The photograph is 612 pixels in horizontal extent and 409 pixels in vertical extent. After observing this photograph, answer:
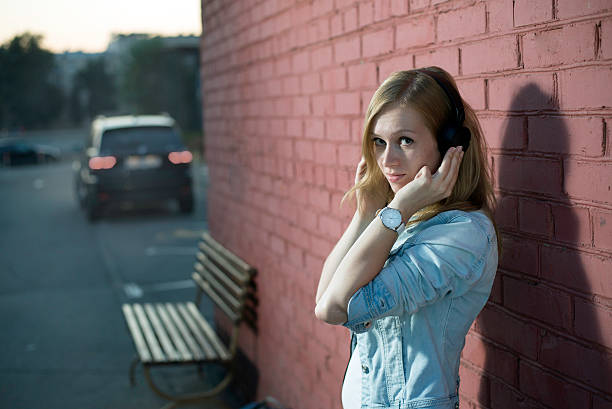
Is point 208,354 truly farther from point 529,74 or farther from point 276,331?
point 529,74

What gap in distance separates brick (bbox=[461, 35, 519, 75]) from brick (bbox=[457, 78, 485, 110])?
3 cm

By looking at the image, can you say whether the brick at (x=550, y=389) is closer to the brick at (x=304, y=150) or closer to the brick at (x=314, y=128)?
the brick at (x=314, y=128)

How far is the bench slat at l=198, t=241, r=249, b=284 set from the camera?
16.0ft

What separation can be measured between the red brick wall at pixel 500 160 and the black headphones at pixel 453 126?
0.23 metres

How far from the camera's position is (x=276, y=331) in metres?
4.44

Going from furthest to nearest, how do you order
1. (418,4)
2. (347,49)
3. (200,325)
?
1. (200,325)
2. (347,49)
3. (418,4)

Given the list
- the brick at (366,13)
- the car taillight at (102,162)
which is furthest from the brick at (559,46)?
the car taillight at (102,162)

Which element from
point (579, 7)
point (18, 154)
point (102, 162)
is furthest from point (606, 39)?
point (18, 154)

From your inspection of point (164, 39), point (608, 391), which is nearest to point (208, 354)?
point (608, 391)

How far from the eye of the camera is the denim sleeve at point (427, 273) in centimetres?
174

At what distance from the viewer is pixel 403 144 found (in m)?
1.92

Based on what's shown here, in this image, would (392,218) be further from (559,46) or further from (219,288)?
(219,288)

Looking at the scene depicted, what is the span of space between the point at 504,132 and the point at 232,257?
3.31 metres

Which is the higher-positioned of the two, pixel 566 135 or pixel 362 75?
pixel 362 75
